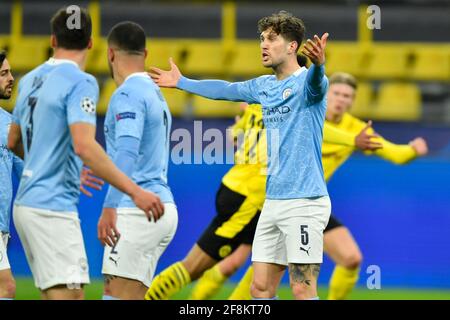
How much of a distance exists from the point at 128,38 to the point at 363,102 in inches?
320

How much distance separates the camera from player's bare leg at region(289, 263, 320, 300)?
19.0ft

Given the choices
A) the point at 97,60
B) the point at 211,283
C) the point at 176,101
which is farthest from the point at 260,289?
the point at 97,60

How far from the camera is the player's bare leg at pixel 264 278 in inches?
239

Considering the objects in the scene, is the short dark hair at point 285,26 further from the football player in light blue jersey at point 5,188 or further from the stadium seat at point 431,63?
the stadium seat at point 431,63

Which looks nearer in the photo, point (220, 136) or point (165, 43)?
point (220, 136)

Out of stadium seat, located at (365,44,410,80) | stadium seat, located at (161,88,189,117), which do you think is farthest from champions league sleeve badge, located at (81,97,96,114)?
stadium seat, located at (365,44,410,80)

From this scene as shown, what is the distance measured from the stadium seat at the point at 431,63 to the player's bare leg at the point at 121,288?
375 inches

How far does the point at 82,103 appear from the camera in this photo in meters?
4.66

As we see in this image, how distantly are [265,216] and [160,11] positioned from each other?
9.07 meters

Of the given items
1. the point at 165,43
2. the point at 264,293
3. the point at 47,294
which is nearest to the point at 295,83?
the point at 264,293

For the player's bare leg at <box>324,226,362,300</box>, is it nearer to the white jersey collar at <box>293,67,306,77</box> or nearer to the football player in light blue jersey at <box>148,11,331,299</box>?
the football player in light blue jersey at <box>148,11,331,299</box>

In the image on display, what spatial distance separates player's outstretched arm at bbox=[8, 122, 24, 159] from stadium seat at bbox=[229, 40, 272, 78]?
28.0 feet

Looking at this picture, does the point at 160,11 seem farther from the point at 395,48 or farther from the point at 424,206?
the point at 424,206

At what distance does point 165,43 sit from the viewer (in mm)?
13617
